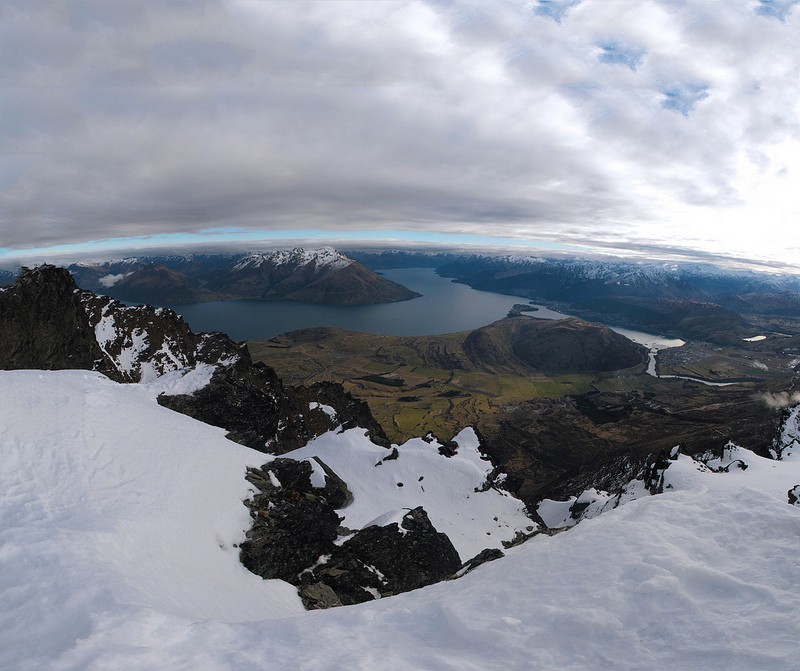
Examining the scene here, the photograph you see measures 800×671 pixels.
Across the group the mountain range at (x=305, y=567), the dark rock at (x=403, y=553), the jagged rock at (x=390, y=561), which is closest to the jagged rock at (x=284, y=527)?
the mountain range at (x=305, y=567)

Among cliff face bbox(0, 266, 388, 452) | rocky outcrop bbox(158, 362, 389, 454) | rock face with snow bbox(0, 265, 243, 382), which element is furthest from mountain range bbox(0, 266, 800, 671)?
rock face with snow bbox(0, 265, 243, 382)

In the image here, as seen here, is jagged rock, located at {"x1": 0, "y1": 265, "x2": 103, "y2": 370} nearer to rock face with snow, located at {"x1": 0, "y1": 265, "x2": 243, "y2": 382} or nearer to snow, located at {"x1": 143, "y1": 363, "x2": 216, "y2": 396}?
rock face with snow, located at {"x1": 0, "y1": 265, "x2": 243, "y2": 382}

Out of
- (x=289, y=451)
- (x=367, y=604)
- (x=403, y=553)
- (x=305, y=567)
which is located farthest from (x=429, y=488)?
(x=367, y=604)

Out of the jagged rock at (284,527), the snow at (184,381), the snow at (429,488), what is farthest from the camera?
the snow at (184,381)

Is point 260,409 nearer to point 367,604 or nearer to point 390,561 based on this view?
point 390,561

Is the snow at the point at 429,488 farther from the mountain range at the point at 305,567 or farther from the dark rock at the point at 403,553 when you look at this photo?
the dark rock at the point at 403,553

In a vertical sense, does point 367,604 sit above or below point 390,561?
above
